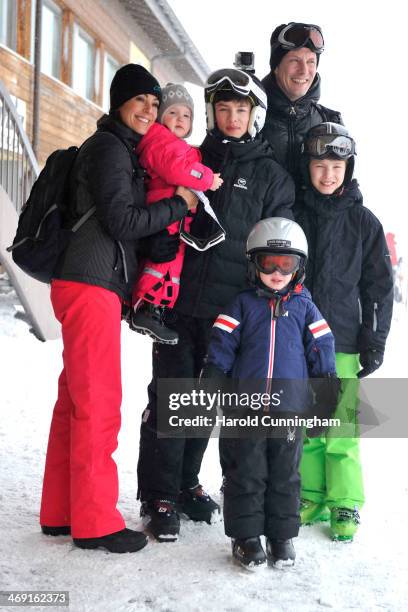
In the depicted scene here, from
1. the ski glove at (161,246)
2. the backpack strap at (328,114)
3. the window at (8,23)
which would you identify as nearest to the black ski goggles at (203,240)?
the ski glove at (161,246)

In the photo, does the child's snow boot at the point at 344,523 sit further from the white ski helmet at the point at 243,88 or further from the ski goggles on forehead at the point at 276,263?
the white ski helmet at the point at 243,88

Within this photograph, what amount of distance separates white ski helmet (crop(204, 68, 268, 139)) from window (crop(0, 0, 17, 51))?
23.7 feet

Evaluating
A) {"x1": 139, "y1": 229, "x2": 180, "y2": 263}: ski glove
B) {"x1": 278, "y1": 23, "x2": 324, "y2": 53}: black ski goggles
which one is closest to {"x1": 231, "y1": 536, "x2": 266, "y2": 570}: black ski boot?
{"x1": 139, "y1": 229, "x2": 180, "y2": 263}: ski glove

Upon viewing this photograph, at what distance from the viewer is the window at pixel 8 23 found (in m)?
9.38

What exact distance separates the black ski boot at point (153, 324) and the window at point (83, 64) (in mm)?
9914

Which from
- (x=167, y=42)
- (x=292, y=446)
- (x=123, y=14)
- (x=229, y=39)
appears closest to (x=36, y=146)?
(x=123, y=14)

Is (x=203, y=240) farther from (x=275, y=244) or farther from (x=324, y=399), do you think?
(x=324, y=399)

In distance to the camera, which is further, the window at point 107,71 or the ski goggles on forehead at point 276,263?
the window at point 107,71

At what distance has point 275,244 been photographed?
289cm

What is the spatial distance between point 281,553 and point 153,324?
1.09 metres

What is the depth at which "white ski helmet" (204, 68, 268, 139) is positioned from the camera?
3.10 metres

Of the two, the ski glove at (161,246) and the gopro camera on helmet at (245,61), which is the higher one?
the gopro camera on helmet at (245,61)

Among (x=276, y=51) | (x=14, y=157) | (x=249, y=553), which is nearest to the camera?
(x=249, y=553)

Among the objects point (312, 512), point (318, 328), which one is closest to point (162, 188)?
point (318, 328)
